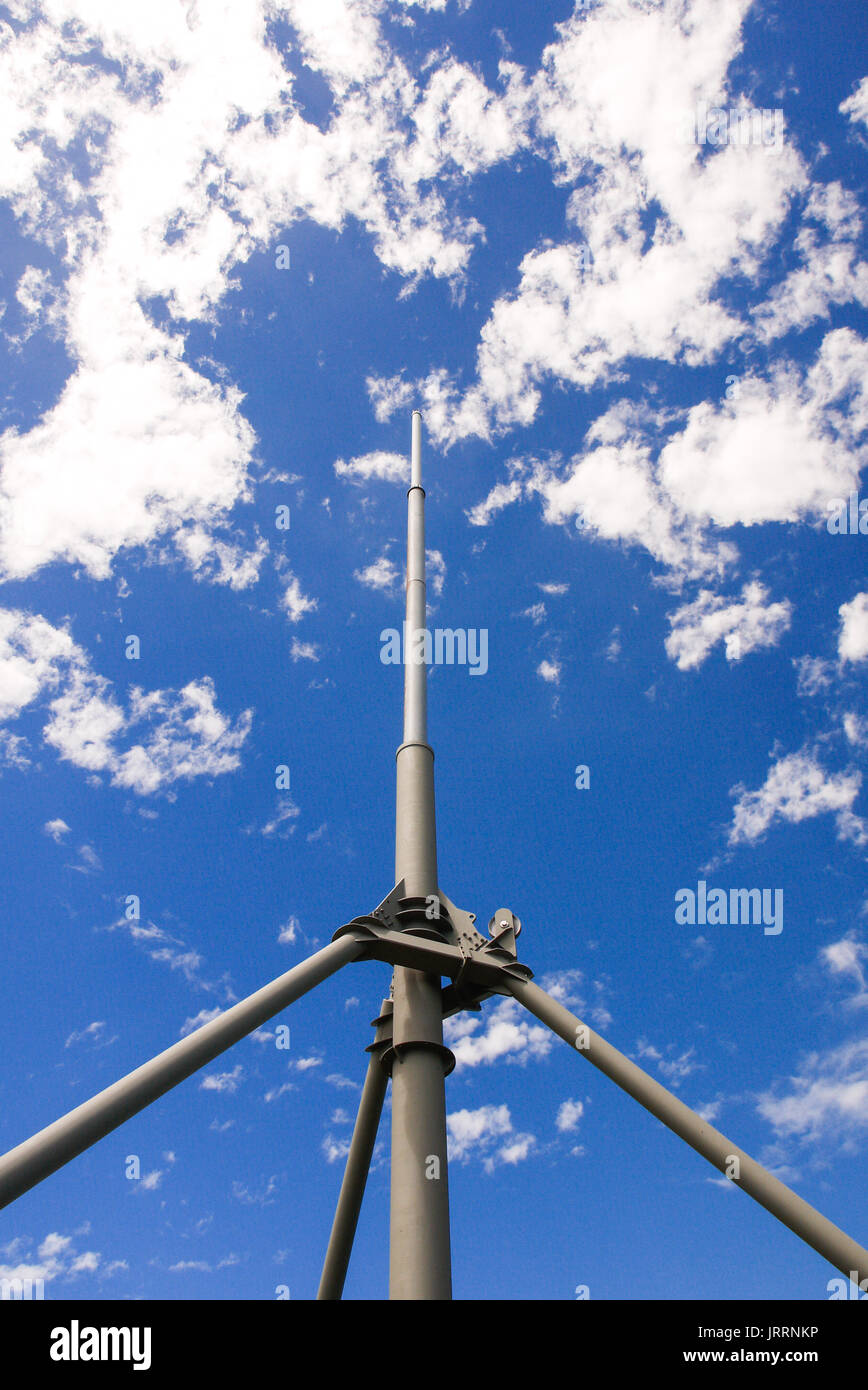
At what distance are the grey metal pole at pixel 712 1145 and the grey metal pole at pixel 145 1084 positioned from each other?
348 centimetres

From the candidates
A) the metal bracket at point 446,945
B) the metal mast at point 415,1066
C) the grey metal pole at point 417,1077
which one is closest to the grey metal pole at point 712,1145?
the metal mast at point 415,1066

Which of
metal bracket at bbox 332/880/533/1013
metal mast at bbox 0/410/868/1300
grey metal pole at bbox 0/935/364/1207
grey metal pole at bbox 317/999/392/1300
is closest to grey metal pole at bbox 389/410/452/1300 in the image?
metal mast at bbox 0/410/868/1300

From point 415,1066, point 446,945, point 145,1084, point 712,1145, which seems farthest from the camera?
point 446,945

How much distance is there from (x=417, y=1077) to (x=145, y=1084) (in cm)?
418

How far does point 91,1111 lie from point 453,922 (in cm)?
643

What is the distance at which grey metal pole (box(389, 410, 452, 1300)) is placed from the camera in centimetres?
1072

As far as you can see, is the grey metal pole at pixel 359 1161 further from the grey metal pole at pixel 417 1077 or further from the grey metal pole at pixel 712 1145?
the grey metal pole at pixel 712 1145

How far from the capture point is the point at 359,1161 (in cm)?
1430

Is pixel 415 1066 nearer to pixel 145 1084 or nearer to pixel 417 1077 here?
pixel 417 1077

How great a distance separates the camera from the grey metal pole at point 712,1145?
33.6 feet

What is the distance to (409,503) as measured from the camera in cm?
2139

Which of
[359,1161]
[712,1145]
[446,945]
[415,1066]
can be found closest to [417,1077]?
[415,1066]
